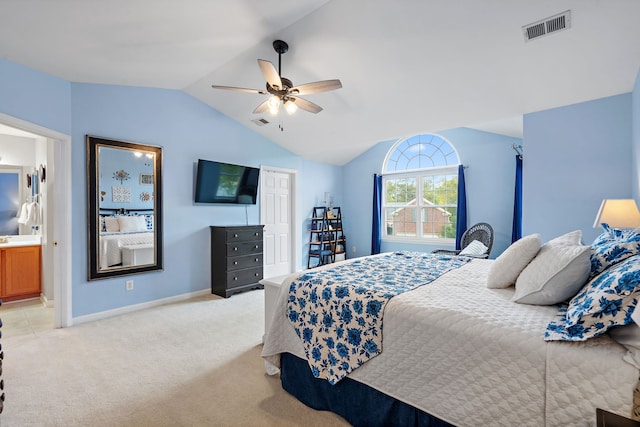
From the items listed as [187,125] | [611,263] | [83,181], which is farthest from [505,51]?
[83,181]

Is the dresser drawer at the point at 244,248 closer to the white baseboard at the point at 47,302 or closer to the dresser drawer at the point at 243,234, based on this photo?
the dresser drawer at the point at 243,234

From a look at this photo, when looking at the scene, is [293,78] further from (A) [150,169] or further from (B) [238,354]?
(B) [238,354]

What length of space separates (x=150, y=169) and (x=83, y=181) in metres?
0.73

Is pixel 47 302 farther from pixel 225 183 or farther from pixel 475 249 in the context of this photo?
pixel 475 249

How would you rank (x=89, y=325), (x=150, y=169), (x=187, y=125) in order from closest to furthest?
(x=89, y=325), (x=150, y=169), (x=187, y=125)

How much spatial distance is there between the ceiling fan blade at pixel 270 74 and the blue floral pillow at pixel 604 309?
8.12ft

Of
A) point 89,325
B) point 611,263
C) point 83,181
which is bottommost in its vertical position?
point 89,325

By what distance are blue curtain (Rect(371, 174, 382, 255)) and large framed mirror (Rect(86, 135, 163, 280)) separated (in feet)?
13.6

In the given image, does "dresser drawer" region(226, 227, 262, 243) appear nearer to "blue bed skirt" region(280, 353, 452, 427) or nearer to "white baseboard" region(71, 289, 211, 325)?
"white baseboard" region(71, 289, 211, 325)

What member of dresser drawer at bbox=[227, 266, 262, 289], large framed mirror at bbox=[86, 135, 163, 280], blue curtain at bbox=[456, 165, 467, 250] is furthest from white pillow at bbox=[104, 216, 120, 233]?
blue curtain at bbox=[456, 165, 467, 250]

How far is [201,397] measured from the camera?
202 centimetres

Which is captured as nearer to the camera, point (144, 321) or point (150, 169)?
point (144, 321)

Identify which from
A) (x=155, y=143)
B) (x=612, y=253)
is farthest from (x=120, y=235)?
(x=612, y=253)

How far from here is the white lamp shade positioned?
2.68 metres
